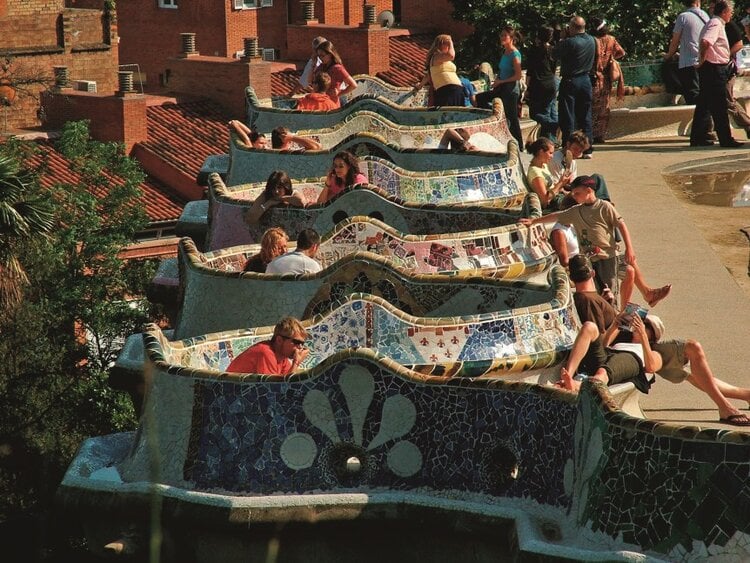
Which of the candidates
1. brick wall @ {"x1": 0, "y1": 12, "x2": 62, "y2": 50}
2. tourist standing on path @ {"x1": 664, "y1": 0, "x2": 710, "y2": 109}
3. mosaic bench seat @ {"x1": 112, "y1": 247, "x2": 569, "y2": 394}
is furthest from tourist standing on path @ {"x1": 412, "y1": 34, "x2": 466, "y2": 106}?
brick wall @ {"x1": 0, "y1": 12, "x2": 62, "y2": 50}

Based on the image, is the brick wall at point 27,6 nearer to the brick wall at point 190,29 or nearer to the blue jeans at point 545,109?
the brick wall at point 190,29

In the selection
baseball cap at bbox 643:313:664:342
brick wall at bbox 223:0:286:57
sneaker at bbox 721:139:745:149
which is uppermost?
baseball cap at bbox 643:313:664:342

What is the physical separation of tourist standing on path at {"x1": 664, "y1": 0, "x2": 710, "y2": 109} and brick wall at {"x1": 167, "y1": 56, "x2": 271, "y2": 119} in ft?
85.4

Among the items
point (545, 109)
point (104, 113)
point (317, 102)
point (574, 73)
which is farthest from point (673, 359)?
point (104, 113)

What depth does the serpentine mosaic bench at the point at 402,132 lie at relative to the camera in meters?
18.5

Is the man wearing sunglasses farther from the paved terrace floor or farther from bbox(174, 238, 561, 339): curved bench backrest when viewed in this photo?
the paved terrace floor

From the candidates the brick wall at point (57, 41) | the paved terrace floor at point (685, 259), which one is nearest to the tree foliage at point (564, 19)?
the paved terrace floor at point (685, 259)

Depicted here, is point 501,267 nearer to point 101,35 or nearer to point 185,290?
point 185,290

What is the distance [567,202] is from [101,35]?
1738 inches

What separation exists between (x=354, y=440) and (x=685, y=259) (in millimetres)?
8480

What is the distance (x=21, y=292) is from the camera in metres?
28.0

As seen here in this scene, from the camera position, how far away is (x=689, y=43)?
2270cm

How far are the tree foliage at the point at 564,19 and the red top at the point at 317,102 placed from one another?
812cm

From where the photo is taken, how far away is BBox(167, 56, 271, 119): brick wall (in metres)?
49.9
